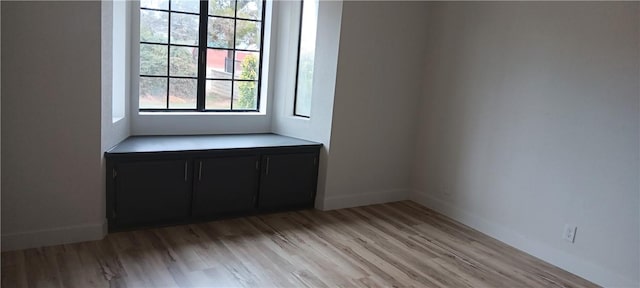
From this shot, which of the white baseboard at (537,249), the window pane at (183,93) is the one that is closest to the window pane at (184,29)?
the window pane at (183,93)

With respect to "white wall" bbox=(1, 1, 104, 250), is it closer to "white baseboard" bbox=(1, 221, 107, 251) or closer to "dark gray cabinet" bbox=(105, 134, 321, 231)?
"white baseboard" bbox=(1, 221, 107, 251)

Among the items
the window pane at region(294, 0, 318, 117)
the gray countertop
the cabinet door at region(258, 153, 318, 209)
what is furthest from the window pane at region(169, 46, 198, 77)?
the cabinet door at region(258, 153, 318, 209)

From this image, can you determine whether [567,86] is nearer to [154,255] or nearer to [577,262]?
[577,262]

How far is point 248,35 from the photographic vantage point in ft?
14.2

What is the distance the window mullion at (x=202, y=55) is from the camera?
4039mm

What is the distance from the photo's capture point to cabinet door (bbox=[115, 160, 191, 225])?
3186mm

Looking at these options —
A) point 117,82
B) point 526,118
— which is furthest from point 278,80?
point 526,118

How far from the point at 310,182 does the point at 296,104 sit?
2.59 ft

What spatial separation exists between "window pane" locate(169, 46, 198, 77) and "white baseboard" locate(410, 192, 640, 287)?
2484 millimetres

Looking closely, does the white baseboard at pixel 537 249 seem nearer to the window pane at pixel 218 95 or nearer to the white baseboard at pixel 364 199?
the white baseboard at pixel 364 199

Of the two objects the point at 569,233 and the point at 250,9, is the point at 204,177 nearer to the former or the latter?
the point at 250,9

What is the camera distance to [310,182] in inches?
160

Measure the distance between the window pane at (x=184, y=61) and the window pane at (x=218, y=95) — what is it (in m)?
0.19

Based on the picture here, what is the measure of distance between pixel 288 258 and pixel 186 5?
236 centimetres
